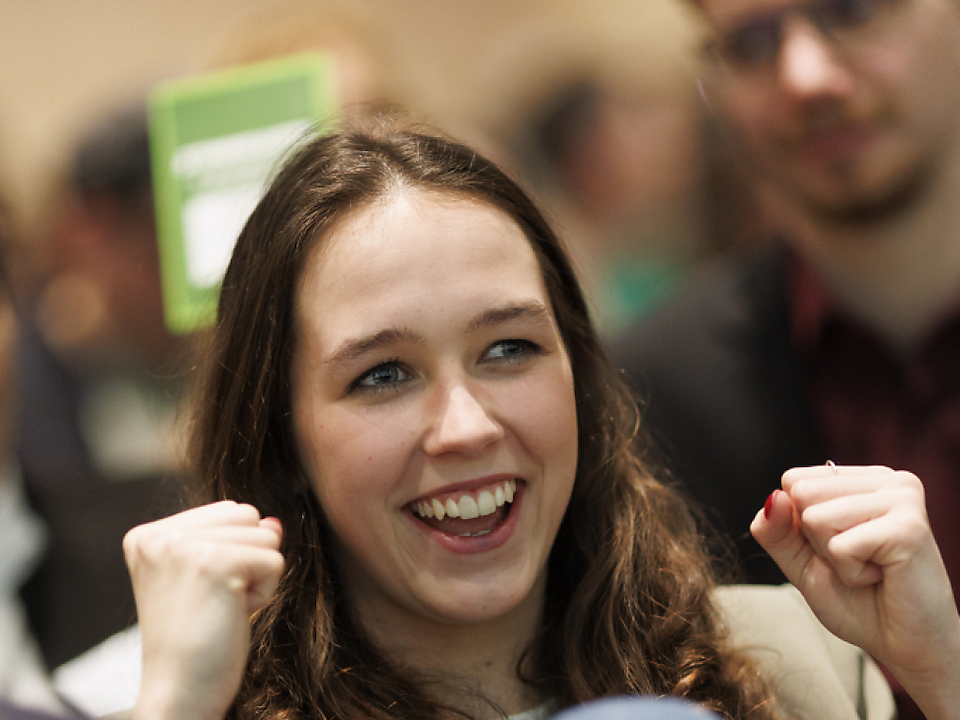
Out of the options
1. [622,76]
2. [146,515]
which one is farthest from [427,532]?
[622,76]

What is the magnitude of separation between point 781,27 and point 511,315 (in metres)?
0.97

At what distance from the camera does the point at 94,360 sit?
116 inches

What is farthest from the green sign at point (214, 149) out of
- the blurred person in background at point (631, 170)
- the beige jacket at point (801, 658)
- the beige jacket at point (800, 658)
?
the blurred person in background at point (631, 170)

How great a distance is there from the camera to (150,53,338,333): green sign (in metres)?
1.92

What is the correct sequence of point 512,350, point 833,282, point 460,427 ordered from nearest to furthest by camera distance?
point 460,427
point 512,350
point 833,282

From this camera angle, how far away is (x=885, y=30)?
1817mm

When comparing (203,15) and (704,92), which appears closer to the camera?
(704,92)

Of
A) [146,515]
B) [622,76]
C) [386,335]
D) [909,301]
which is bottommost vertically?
[146,515]

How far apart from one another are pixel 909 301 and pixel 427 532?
4.11ft

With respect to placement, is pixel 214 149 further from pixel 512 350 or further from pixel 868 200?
pixel 868 200

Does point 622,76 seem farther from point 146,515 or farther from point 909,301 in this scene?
point 146,515

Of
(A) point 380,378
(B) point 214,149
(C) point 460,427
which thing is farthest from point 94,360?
(C) point 460,427

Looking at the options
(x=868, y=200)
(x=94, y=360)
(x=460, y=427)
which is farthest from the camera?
(x=94, y=360)

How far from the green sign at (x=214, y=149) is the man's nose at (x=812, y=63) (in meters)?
0.87
